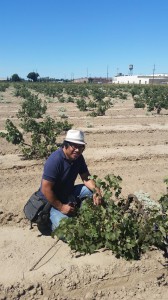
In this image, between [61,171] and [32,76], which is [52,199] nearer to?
[61,171]

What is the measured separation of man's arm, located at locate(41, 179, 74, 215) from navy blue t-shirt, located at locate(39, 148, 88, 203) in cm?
7

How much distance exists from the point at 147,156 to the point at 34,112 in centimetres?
781

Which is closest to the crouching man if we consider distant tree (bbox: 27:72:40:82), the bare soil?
the bare soil

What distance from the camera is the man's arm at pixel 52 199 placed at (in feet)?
14.3

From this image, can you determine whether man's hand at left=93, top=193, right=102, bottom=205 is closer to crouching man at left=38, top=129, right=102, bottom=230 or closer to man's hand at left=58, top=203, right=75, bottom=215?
crouching man at left=38, top=129, right=102, bottom=230

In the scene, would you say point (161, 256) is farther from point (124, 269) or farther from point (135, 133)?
point (135, 133)

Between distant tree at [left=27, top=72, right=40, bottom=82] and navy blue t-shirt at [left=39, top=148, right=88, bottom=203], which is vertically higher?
distant tree at [left=27, top=72, right=40, bottom=82]

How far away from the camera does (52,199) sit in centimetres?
441

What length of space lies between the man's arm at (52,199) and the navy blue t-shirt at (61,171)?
7cm

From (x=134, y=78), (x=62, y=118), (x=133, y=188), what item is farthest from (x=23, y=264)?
(x=134, y=78)

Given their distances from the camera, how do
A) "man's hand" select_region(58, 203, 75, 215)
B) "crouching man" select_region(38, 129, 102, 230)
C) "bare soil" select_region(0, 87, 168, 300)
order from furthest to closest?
"man's hand" select_region(58, 203, 75, 215) < "crouching man" select_region(38, 129, 102, 230) < "bare soil" select_region(0, 87, 168, 300)

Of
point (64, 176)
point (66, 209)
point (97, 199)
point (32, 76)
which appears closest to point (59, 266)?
point (66, 209)

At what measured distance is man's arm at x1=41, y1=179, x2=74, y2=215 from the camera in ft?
14.3

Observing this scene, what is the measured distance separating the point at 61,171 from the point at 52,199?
360 millimetres
